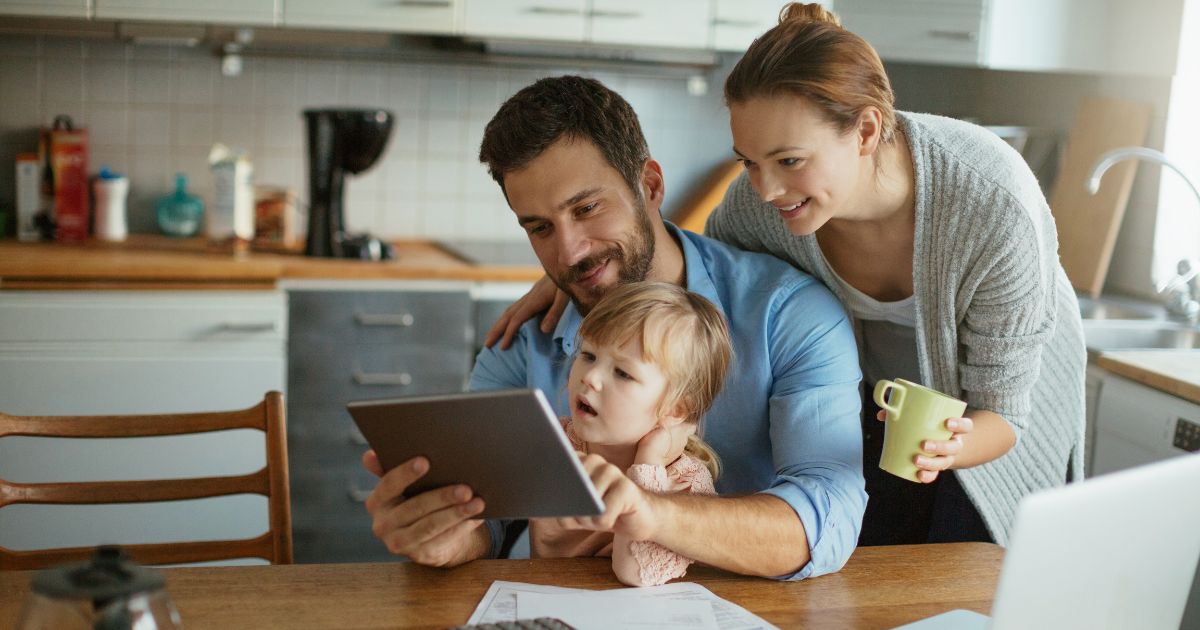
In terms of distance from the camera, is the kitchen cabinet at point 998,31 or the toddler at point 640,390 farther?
the kitchen cabinet at point 998,31

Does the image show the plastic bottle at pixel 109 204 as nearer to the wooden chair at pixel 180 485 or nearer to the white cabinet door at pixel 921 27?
the wooden chair at pixel 180 485

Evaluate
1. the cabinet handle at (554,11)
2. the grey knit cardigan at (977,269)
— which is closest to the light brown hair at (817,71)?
the grey knit cardigan at (977,269)

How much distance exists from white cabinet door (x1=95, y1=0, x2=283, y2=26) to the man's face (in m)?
1.68

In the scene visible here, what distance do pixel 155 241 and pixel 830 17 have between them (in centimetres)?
228

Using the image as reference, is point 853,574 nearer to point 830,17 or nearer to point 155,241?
point 830,17

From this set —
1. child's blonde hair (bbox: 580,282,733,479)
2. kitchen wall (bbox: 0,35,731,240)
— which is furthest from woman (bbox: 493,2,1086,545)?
kitchen wall (bbox: 0,35,731,240)

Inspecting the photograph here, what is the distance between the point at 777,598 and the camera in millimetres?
1388

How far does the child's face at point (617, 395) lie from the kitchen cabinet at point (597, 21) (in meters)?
1.98

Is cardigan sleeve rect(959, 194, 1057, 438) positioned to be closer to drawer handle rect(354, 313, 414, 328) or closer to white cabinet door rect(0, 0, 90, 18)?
drawer handle rect(354, 313, 414, 328)

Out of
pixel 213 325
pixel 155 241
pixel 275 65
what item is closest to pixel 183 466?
pixel 213 325

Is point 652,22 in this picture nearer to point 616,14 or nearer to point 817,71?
point 616,14

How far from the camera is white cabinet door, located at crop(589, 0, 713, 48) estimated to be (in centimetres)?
337

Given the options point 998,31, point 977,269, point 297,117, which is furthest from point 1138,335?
point 297,117

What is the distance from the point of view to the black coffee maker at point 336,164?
3.18 m
